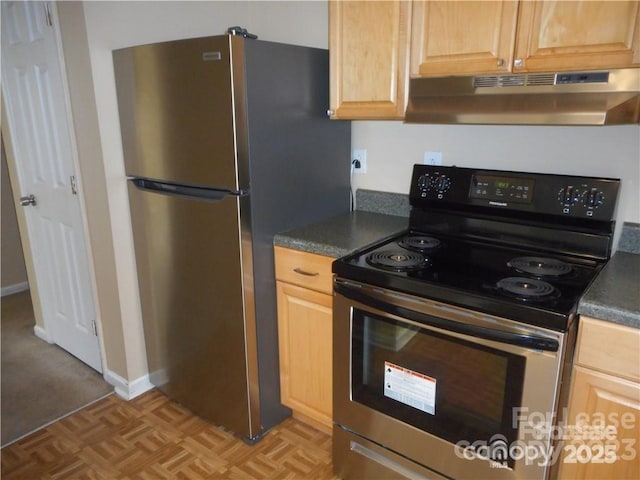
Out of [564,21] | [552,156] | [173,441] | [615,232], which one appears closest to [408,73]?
[564,21]

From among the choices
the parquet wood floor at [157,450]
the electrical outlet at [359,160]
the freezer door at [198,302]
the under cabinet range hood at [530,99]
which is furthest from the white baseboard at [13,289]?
the under cabinet range hood at [530,99]

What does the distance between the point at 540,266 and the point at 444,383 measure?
525 millimetres

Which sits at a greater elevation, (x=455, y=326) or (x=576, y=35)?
(x=576, y=35)

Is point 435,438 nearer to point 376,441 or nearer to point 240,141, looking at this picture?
point 376,441

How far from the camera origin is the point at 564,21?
1.42 meters

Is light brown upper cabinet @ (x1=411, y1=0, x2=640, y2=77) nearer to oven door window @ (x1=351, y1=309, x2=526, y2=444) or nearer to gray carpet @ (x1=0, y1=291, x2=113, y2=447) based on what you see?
oven door window @ (x1=351, y1=309, x2=526, y2=444)

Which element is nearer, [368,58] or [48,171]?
[368,58]

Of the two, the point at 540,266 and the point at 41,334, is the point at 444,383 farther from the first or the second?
the point at 41,334

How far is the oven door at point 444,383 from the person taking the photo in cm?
138

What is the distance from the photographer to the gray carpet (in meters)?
2.36

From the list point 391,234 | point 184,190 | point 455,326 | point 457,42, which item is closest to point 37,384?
point 184,190

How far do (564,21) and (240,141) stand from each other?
1.10m

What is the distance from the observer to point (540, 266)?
65.1 inches

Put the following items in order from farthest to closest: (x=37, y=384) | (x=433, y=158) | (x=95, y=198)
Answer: (x=37, y=384), (x=95, y=198), (x=433, y=158)
